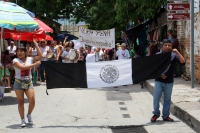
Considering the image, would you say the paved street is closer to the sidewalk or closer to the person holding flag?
the sidewalk

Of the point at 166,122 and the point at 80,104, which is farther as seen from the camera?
the point at 80,104

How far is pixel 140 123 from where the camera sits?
9.27 metres

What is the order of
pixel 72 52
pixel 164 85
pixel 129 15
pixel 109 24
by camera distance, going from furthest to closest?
pixel 109 24
pixel 129 15
pixel 72 52
pixel 164 85

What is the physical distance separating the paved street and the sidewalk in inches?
7.0

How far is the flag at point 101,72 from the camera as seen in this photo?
30.5 feet

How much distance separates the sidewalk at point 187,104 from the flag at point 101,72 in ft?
3.75

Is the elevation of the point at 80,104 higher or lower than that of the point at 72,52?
lower

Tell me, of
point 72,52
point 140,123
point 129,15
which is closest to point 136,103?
point 140,123

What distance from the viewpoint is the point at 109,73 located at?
9383mm

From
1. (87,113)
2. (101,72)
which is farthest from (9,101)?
(101,72)

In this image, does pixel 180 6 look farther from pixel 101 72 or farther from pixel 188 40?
pixel 101 72

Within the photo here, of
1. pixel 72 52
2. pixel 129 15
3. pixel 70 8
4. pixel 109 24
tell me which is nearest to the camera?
pixel 72 52

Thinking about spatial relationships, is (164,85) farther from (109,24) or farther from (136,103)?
(109,24)

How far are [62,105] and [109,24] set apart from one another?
60.6 feet
